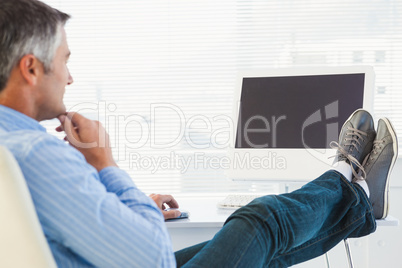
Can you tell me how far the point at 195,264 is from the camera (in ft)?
4.21

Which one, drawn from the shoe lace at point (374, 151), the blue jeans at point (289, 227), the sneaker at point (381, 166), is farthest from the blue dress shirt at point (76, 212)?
the shoe lace at point (374, 151)

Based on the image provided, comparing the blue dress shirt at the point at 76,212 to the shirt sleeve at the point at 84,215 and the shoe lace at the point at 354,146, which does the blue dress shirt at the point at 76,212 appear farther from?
A: the shoe lace at the point at 354,146

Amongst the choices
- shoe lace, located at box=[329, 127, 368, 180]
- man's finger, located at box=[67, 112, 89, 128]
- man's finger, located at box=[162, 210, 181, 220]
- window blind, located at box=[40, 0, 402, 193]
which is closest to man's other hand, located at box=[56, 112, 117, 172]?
man's finger, located at box=[67, 112, 89, 128]

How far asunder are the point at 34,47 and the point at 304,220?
91cm

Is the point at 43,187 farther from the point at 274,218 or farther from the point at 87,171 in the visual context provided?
the point at 274,218

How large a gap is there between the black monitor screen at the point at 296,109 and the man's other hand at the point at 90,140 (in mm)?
1113

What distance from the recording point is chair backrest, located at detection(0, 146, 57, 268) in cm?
81

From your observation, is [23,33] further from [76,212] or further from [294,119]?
[294,119]

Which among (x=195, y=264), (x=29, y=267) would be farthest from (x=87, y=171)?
(x=195, y=264)

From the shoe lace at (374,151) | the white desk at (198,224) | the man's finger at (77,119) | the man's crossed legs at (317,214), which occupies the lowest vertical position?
the white desk at (198,224)

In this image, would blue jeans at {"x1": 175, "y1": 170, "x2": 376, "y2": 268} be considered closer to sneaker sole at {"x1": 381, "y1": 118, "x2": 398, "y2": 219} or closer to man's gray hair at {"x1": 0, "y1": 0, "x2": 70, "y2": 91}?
sneaker sole at {"x1": 381, "y1": 118, "x2": 398, "y2": 219}

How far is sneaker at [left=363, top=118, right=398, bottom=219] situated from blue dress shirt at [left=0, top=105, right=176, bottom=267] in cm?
105

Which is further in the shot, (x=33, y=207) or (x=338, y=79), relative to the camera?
(x=338, y=79)

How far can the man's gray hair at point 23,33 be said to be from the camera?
98 centimetres
